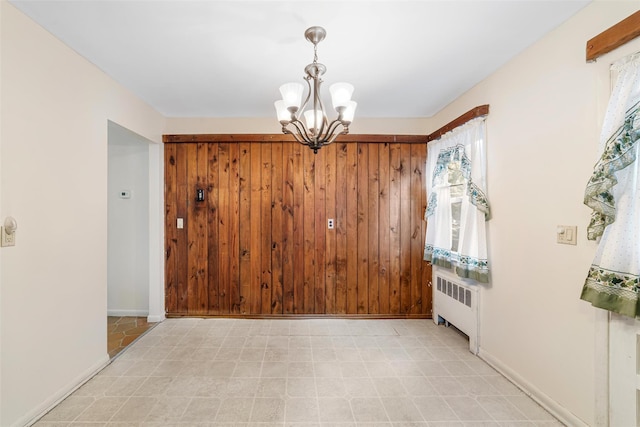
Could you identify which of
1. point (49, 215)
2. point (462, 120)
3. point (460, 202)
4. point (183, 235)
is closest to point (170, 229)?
point (183, 235)

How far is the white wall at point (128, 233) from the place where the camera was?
350 cm

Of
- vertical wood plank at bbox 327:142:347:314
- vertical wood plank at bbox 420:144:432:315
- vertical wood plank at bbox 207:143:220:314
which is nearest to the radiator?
vertical wood plank at bbox 420:144:432:315

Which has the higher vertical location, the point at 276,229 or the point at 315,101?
the point at 315,101

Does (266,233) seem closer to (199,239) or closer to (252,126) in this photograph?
(199,239)

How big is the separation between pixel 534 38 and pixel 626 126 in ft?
3.11

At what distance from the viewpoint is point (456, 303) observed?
2.81m

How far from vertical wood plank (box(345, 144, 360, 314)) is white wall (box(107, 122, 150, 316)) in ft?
8.31

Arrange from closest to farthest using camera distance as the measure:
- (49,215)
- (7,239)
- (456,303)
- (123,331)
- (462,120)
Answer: (7,239), (49,215), (462,120), (456,303), (123,331)

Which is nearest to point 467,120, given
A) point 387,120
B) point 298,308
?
point 387,120

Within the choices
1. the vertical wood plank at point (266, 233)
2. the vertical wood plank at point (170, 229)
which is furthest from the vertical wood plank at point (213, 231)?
the vertical wood plank at point (266, 233)

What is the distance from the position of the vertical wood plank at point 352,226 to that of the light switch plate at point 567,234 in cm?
194

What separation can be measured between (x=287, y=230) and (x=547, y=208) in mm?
2438

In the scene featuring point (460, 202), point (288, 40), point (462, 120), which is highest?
point (288, 40)

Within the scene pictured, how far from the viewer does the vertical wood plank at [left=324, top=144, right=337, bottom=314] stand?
336 cm
